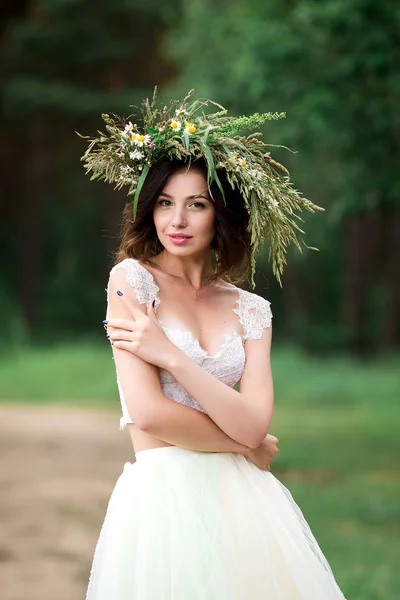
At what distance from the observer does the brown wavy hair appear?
3715 mm

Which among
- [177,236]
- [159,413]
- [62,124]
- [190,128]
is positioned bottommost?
[159,413]

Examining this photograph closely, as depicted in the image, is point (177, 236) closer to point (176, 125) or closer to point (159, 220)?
point (159, 220)

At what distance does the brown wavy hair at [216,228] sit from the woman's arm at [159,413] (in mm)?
369

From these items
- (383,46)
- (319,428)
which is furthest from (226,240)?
(319,428)

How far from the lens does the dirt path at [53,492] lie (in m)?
6.91

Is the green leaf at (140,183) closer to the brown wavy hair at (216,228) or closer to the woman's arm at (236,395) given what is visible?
the brown wavy hair at (216,228)

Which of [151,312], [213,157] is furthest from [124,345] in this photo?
[213,157]

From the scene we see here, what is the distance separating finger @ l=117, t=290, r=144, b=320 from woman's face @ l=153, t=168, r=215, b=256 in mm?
234

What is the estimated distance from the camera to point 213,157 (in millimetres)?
3703

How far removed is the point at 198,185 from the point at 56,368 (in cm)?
1681

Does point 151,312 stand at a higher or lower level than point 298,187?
lower

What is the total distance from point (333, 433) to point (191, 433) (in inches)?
407

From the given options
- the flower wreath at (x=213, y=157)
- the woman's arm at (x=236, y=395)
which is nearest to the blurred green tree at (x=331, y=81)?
the flower wreath at (x=213, y=157)

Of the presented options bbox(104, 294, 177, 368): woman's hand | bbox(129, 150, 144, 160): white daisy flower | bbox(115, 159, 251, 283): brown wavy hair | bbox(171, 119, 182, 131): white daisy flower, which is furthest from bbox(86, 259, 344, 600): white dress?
bbox(171, 119, 182, 131): white daisy flower
